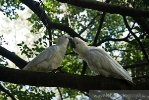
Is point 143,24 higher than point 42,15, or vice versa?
point 42,15

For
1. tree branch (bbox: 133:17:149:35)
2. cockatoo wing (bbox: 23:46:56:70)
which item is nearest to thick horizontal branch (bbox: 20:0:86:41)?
tree branch (bbox: 133:17:149:35)

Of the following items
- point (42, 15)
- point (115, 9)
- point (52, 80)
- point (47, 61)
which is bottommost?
point (52, 80)

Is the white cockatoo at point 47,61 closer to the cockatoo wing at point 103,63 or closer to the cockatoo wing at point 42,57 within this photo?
the cockatoo wing at point 42,57

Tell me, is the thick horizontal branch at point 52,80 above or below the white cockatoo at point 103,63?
below

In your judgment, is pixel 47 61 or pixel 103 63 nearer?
pixel 103 63

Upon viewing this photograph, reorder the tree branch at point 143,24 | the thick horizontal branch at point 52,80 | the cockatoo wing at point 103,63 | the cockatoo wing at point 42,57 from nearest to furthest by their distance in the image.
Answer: the thick horizontal branch at point 52,80, the cockatoo wing at point 103,63, the cockatoo wing at point 42,57, the tree branch at point 143,24

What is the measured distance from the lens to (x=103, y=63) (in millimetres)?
6016

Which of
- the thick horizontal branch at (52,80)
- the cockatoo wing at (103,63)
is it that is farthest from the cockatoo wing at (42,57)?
the thick horizontal branch at (52,80)

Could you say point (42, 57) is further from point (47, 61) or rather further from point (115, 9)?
point (115, 9)

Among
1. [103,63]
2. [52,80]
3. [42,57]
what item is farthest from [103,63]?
[42,57]

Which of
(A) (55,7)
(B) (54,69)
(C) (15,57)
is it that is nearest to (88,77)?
(B) (54,69)

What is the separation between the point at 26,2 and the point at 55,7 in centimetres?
277

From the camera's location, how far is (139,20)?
316 inches

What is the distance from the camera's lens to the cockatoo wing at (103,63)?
5758 mm
